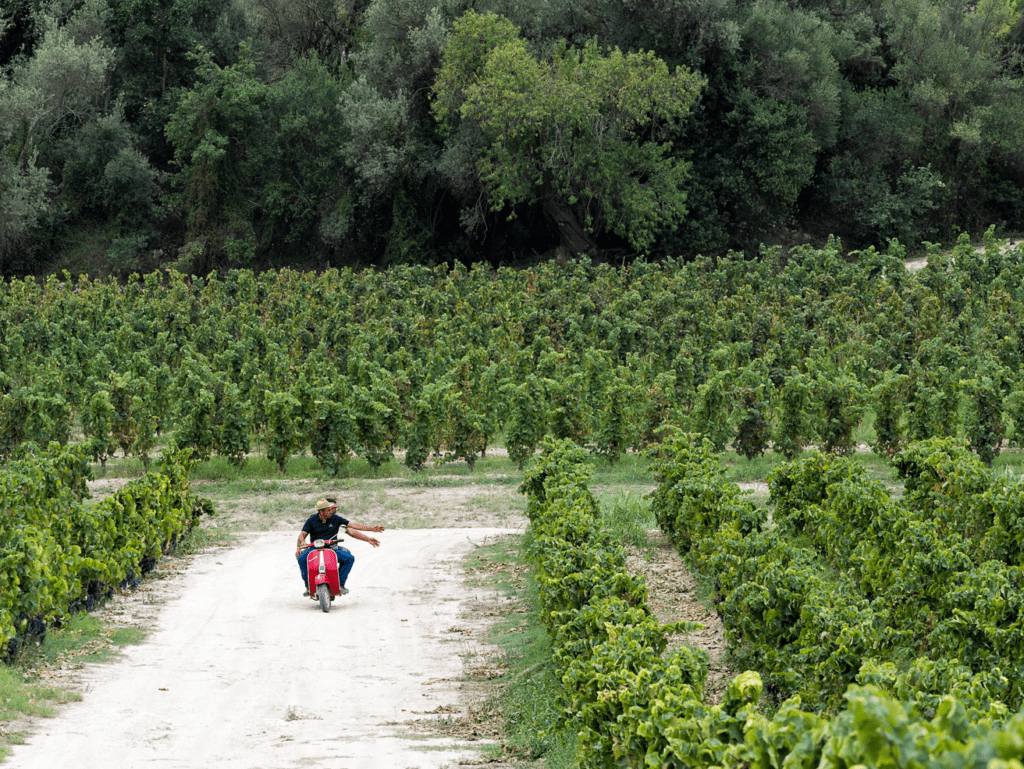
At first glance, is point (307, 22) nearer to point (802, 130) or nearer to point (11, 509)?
point (802, 130)

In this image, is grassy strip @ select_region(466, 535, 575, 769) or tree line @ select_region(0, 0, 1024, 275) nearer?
grassy strip @ select_region(466, 535, 575, 769)

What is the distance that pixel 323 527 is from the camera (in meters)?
11.6

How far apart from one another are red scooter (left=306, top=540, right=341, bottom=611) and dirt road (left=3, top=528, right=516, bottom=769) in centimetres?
16

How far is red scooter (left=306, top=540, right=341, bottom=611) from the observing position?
11164mm

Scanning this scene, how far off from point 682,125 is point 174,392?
26.7m

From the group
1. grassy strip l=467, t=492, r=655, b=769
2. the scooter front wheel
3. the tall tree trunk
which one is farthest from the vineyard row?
the tall tree trunk

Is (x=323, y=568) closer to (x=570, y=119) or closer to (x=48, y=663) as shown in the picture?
(x=48, y=663)

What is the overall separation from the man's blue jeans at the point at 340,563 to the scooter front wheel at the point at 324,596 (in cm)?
22

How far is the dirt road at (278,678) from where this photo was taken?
746cm

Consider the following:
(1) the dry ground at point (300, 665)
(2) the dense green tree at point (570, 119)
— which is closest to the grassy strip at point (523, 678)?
(1) the dry ground at point (300, 665)

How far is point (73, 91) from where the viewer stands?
45.6 meters

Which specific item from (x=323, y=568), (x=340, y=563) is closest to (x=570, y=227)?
(x=340, y=563)

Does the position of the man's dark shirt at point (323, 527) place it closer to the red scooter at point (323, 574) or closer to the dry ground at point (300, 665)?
the red scooter at point (323, 574)

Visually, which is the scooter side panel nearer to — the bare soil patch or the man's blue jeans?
the man's blue jeans
